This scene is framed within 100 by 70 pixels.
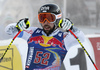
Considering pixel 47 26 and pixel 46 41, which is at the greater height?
pixel 47 26

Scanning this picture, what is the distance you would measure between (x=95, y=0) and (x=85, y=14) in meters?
0.62

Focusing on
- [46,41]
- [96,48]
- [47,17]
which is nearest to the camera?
[47,17]

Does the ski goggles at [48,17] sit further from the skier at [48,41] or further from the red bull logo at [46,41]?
the red bull logo at [46,41]

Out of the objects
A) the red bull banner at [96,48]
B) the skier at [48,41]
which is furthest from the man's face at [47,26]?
the red bull banner at [96,48]

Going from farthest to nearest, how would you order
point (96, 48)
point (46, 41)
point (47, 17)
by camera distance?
point (96, 48), point (46, 41), point (47, 17)

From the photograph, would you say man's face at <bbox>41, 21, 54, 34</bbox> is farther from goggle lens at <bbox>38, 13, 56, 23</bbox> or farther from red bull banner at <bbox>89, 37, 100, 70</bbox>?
red bull banner at <bbox>89, 37, 100, 70</bbox>

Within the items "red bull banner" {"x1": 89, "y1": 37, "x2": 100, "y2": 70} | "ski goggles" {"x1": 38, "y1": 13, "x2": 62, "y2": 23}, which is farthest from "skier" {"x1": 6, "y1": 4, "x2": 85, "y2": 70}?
"red bull banner" {"x1": 89, "y1": 37, "x2": 100, "y2": 70}

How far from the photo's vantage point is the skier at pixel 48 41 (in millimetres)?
3030

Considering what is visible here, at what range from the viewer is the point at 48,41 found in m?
3.14

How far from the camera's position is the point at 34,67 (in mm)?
3084

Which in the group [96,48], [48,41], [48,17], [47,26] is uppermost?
[48,17]

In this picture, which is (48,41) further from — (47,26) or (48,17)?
(48,17)

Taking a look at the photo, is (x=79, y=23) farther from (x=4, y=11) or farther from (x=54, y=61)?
(x=54, y=61)

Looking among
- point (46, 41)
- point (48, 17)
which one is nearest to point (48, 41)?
point (46, 41)
